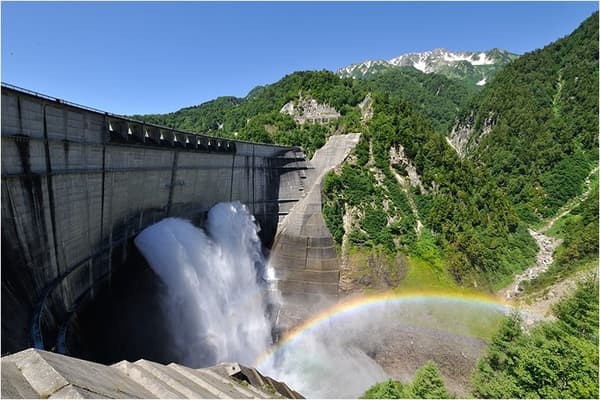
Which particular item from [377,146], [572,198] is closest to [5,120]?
[377,146]

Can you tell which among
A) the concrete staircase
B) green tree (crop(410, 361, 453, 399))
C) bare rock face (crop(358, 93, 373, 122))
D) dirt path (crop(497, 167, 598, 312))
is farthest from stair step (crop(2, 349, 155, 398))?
bare rock face (crop(358, 93, 373, 122))

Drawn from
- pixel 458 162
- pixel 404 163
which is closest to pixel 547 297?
pixel 458 162

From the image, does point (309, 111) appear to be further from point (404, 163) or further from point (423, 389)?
point (423, 389)

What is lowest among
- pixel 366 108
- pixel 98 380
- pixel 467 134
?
pixel 98 380

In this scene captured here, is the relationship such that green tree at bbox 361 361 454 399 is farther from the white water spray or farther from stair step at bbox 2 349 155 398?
stair step at bbox 2 349 155 398

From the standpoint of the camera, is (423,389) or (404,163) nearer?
(423,389)

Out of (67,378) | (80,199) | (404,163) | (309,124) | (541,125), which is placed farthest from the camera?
(541,125)

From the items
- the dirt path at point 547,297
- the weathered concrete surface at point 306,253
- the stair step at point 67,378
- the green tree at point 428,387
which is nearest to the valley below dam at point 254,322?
the weathered concrete surface at point 306,253
